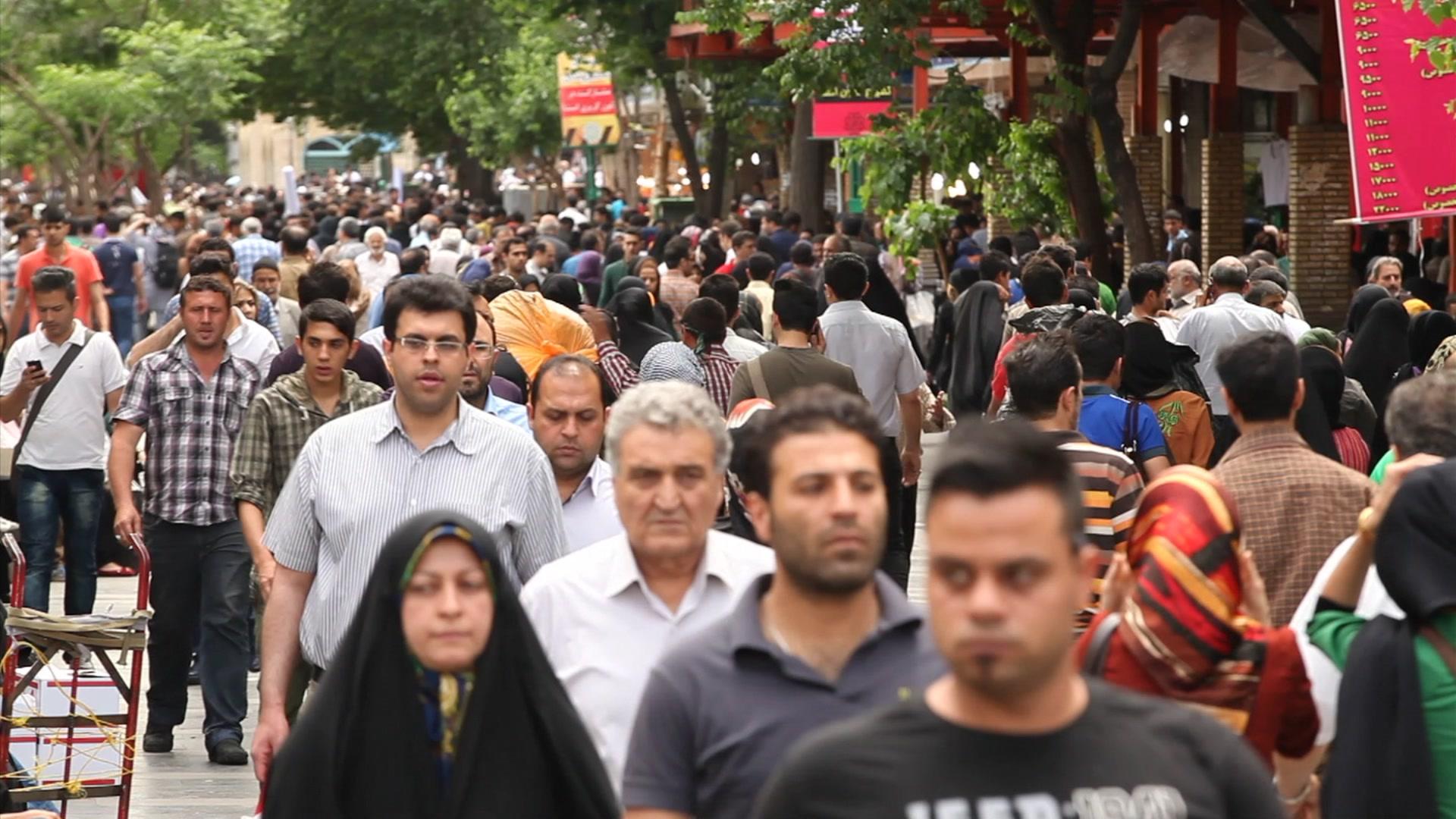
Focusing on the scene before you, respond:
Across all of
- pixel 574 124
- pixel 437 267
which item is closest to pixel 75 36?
pixel 574 124

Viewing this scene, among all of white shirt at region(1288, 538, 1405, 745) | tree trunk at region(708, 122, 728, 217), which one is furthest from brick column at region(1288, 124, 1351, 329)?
tree trunk at region(708, 122, 728, 217)

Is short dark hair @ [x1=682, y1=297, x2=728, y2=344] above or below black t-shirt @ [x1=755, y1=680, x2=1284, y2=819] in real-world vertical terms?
above

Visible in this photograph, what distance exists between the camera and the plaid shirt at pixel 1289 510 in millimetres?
6031

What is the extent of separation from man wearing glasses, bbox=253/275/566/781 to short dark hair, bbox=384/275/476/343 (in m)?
0.05

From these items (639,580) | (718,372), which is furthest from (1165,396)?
(639,580)

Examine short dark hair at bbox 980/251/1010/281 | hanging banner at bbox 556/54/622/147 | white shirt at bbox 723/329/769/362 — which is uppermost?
hanging banner at bbox 556/54/622/147

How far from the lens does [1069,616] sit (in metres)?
2.98

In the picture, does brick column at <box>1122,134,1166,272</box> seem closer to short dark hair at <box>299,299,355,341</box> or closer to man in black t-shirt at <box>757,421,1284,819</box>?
short dark hair at <box>299,299,355,341</box>

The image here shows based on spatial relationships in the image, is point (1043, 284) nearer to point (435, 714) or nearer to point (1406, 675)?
point (1406, 675)

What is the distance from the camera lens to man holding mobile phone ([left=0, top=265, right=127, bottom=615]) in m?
11.5

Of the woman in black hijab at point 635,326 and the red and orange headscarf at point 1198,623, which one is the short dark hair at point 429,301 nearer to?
the red and orange headscarf at point 1198,623

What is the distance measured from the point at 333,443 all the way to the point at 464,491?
355 mm

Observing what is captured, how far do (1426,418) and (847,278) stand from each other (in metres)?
6.36

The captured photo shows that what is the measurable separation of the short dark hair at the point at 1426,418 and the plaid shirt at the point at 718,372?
17.7 ft
